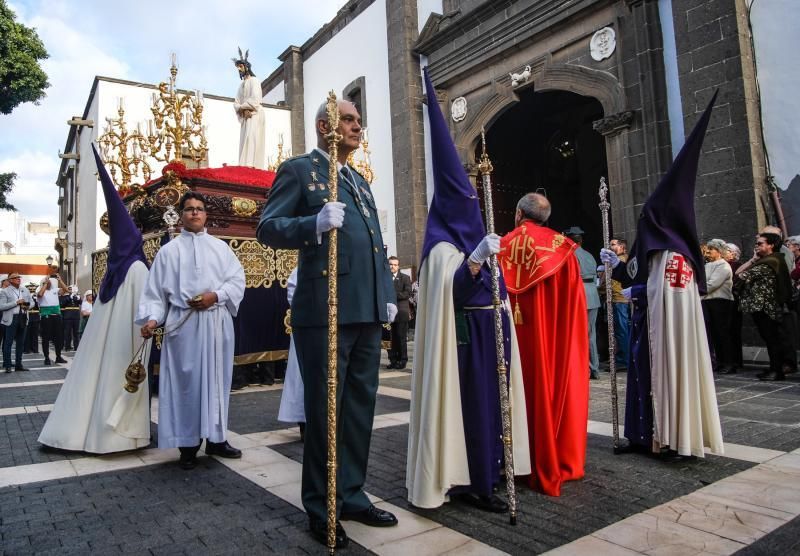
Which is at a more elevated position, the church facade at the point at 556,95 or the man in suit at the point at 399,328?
the church facade at the point at 556,95

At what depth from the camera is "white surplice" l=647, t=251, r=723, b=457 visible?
12.4 ft

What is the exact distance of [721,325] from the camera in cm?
772

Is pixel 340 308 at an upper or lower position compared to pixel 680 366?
upper

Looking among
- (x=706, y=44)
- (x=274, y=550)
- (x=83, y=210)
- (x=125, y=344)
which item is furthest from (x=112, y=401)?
(x=83, y=210)

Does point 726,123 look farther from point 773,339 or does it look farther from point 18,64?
point 18,64

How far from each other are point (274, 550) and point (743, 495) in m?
2.54

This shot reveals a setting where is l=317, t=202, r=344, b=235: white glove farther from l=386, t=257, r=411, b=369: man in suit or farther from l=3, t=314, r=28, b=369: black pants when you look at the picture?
l=3, t=314, r=28, b=369: black pants

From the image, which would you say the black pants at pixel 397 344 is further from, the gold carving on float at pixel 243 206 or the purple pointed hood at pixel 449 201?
the purple pointed hood at pixel 449 201

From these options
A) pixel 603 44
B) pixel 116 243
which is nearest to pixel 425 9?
pixel 603 44

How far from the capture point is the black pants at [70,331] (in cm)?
1565

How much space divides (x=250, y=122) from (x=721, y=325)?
7.93 metres

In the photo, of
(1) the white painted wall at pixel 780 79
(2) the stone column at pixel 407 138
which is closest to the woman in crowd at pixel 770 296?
(1) the white painted wall at pixel 780 79

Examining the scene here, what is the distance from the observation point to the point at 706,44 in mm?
8516

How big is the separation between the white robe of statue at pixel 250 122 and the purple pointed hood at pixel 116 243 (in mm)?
4995
